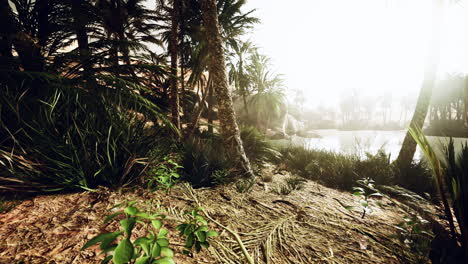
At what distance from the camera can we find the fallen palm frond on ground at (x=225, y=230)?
844 millimetres

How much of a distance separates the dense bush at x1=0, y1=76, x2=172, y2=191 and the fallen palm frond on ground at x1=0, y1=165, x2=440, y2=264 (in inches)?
7.2

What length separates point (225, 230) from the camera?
3.98ft

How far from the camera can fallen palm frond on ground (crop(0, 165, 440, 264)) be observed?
33.2 inches

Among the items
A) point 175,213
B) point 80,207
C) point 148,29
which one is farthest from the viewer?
point 148,29

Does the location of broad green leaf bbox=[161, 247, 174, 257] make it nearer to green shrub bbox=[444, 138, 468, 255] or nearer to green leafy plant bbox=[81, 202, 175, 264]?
green leafy plant bbox=[81, 202, 175, 264]

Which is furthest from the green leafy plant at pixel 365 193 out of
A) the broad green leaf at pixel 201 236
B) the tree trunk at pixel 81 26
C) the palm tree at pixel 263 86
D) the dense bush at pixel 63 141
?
the palm tree at pixel 263 86

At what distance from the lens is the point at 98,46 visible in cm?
268

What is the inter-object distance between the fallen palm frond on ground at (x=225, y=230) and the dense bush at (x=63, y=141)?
18cm

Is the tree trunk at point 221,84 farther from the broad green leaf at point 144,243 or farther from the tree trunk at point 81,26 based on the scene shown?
the broad green leaf at point 144,243

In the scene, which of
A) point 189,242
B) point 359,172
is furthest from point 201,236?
point 359,172

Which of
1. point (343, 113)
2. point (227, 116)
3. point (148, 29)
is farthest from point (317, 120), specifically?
point (227, 116)

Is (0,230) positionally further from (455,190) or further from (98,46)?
(98,46)

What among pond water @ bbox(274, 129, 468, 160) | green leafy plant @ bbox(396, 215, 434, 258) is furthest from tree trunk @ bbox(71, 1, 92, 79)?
green leafy plant @ bbox(396, 215, 434, 258)

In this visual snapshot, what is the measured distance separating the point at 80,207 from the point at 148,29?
1196 centimetres
